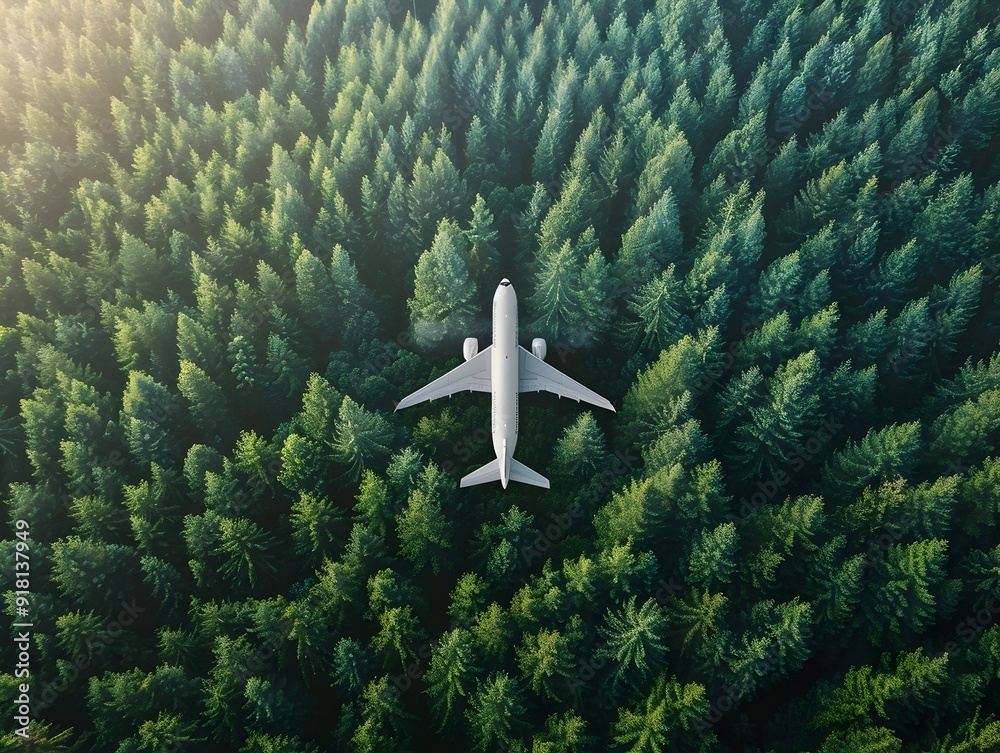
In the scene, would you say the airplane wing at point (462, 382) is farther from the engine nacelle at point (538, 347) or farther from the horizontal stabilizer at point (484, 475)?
the horizontal stabilizer at point (484, 475)

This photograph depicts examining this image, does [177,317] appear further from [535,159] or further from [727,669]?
[727,669]

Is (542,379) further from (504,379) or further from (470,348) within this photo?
(470,348)

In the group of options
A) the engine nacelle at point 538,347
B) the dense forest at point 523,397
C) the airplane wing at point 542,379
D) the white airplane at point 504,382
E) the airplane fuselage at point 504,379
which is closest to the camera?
the dense forest at point 523,397

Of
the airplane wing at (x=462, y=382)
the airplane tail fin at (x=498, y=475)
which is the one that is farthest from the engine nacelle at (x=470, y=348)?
the airplane tail fin at (x=498, y=475)

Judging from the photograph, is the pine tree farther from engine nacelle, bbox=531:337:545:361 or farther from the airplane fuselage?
engine nacelle, bbox=531:337:545:361

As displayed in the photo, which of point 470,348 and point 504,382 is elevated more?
point 470,348

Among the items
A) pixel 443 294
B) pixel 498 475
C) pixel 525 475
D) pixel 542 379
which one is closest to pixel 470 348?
pixel 443 294
